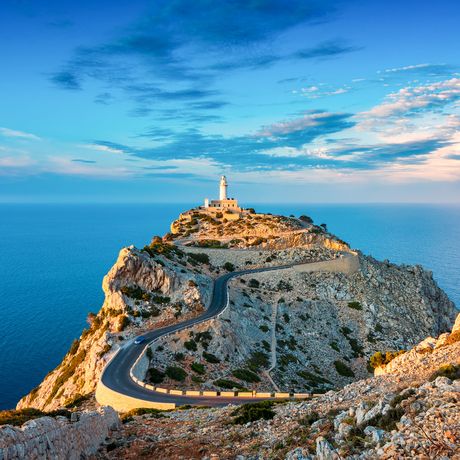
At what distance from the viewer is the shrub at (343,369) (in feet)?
173

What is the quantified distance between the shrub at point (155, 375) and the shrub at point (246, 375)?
780 cm

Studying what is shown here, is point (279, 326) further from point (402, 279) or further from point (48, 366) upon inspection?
point (48, 366)

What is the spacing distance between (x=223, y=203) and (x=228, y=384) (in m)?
81.8

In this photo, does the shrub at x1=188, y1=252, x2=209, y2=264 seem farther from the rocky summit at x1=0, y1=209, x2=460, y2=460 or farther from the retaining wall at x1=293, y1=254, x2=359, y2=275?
the retaining wall at x1=293, y1=254, x2=359, y2=275

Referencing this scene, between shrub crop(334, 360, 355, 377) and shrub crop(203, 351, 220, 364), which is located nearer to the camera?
shrub crop(203, 351, 220, 364)

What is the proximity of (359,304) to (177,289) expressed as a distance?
32.6m

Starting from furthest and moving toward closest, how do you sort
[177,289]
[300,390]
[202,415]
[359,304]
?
[359,304] < [177,289] < [300,390] < [202,415]

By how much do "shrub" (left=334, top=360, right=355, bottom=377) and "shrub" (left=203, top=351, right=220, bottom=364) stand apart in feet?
60.8

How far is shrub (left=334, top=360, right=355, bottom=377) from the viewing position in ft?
173

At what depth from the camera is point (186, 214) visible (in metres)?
114

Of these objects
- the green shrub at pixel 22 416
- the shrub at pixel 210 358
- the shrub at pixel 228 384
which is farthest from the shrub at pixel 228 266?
the green shrub at pixel 22 416

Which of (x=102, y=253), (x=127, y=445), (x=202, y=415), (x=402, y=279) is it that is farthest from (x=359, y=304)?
(x=102, y=253)

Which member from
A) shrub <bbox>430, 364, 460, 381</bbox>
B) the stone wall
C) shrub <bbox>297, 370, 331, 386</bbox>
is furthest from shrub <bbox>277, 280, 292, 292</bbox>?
shrub <bbox>430, 364, 460, 381</bbox>

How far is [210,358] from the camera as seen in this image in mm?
43781
